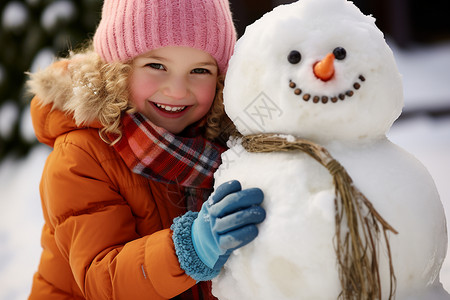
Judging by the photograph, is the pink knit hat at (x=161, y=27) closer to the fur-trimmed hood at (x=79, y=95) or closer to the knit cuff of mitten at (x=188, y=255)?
the fur-trimmed hood at (x=79, y=95)

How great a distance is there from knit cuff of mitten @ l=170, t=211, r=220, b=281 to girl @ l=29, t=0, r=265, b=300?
24mm

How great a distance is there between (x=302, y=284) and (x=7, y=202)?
2045mm

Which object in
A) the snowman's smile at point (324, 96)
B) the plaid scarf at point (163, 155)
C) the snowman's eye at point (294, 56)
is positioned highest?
the snowman's eye at point (294, 56)

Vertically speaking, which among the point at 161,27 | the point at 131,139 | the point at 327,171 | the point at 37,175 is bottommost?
the point at 37,175

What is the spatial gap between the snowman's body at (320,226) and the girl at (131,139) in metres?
0.17

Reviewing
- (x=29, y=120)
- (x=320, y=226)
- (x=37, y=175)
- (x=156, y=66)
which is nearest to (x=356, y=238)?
(x=320, y=226)

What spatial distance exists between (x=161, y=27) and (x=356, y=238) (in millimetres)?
569

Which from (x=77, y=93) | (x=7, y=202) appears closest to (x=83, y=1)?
(x=7, y=202)

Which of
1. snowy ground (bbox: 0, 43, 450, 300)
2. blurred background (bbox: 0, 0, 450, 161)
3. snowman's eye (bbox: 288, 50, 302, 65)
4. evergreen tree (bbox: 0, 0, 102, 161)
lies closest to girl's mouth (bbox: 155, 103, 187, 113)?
snowman's eye (bbox: 288, 50, 302, 65)

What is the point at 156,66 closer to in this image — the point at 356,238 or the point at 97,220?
the point at 97,220

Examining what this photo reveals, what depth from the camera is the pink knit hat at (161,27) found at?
988mm

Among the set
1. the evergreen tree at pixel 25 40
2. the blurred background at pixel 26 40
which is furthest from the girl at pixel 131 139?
the evergreen tree at pixel 25 40

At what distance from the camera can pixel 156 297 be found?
0.90 metres

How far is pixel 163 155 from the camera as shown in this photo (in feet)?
3.28
